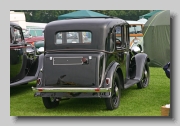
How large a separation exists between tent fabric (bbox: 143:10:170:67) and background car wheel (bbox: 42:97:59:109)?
679 cm

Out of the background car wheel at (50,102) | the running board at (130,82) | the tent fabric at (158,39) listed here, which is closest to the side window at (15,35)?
the background car wheel at (50,102)

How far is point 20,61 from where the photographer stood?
10.3 metres

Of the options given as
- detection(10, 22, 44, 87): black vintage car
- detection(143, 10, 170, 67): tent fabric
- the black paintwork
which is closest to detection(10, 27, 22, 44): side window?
detection(10, 22, 44, 87): black vintage car

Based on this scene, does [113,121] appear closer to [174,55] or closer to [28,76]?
[174,55]

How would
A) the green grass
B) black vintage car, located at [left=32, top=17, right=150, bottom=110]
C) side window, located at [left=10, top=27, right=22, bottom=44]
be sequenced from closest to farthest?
→ black vintage car, located at [left=32, top=17, right=150, bottom=110], the green grass, side window, located at [left=10, top=27, right=22, bottom=44]

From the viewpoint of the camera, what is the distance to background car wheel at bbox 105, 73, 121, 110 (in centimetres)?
809

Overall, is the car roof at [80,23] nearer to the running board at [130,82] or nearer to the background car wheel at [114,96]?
the background car wheel at [114,96]

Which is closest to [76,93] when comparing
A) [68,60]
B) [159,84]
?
[68,60]

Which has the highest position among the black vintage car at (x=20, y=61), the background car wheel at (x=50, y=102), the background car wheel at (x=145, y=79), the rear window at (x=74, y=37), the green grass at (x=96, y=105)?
the rear window at (x=74, y=37)

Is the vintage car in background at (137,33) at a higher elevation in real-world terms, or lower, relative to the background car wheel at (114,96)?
higher

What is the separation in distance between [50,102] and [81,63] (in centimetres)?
124

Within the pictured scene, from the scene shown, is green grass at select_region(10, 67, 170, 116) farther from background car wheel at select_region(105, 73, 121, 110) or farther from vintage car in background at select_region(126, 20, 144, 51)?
vintage car in background at select_region(126, 20, 144, 51)

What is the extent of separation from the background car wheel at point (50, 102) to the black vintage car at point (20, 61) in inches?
58.3

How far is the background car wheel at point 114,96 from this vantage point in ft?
26.5
